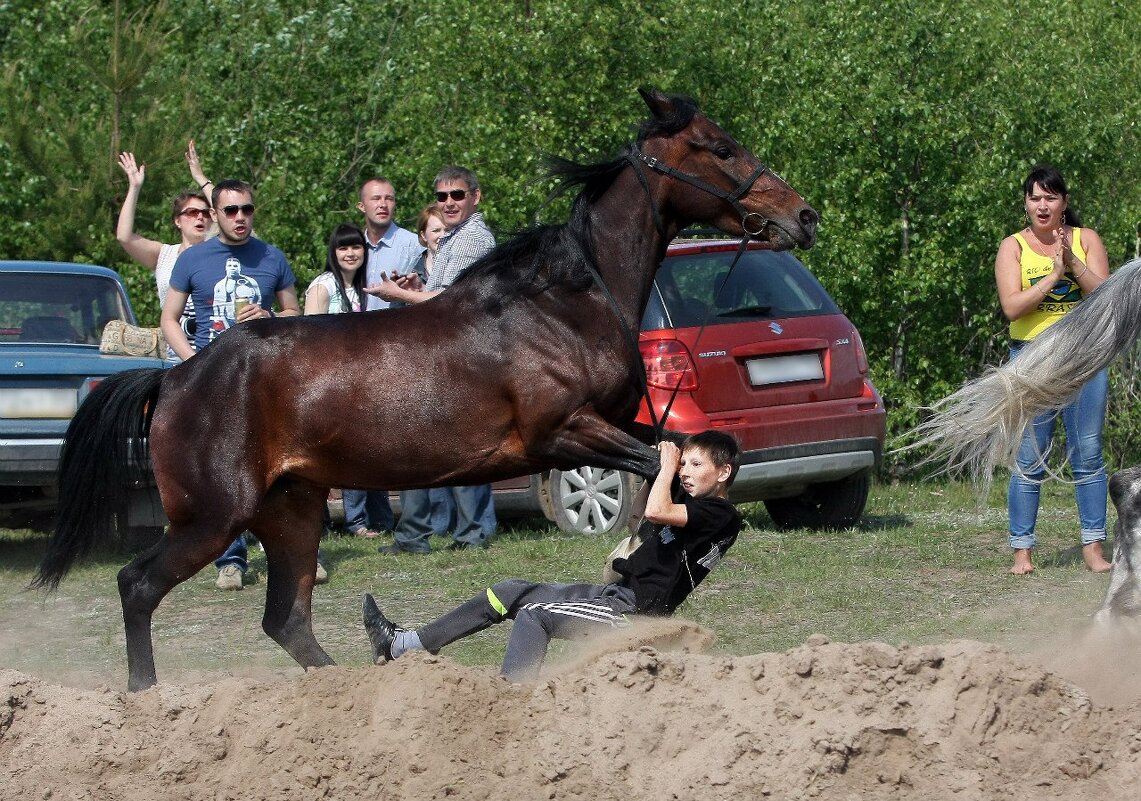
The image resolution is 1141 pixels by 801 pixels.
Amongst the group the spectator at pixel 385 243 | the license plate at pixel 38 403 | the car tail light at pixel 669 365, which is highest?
the spectator at pixel 385 243

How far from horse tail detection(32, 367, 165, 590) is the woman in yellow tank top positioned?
15.9ft

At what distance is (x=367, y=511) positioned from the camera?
37.4ft

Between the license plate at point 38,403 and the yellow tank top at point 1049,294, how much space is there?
6148 mm

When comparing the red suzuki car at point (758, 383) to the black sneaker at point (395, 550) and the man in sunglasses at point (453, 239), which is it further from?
the man in sunglasses at point (453, 239)

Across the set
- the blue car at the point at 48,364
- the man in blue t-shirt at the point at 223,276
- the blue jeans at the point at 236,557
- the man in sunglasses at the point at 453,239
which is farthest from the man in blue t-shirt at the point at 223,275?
the blue jeans at the point at 236,557

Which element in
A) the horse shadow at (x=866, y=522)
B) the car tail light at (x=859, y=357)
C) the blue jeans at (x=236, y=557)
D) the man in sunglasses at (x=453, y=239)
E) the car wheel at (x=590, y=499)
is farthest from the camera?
the horse shadow at (x=866, y=522)

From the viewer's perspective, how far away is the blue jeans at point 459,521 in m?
10.2

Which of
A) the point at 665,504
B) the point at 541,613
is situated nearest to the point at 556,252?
the point at 665,504

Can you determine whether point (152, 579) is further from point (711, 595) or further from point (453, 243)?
point (711, 595)

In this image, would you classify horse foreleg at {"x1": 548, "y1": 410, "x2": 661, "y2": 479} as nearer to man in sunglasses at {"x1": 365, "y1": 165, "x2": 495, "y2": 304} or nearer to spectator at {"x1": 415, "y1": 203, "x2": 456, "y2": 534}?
man in sunglasses at {"x1": 365, "y1": 165, "x2": 495, "y2": 304}

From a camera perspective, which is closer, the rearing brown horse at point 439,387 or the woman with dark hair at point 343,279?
the rearing brown horse at point 439,387

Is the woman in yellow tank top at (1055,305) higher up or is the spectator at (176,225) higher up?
the spectator at (176,225)

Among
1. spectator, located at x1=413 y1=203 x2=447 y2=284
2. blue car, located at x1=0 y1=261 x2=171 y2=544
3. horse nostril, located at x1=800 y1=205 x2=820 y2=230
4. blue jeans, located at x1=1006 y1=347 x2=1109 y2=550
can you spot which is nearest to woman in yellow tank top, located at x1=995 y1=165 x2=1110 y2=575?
blue jeans, located at x1=1006 y1=347 x2=1109 y2=550

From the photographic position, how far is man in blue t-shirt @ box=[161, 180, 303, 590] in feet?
27.6
